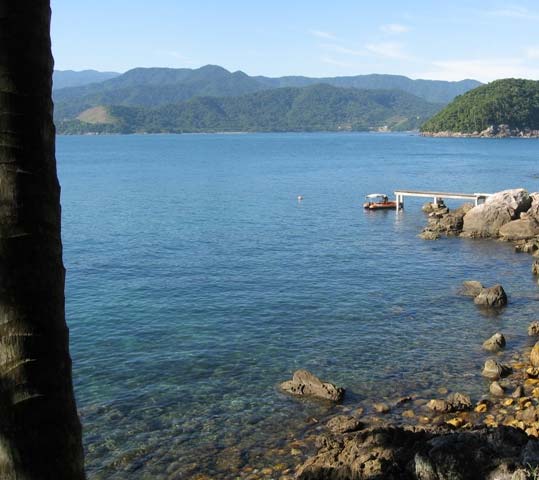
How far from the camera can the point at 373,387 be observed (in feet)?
62.2

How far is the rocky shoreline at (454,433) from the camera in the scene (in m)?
9.68

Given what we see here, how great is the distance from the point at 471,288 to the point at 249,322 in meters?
11.7

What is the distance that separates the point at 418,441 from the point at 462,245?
108ft

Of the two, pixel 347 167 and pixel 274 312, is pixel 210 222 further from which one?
pixel 347 167

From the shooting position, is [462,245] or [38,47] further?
[462,245]

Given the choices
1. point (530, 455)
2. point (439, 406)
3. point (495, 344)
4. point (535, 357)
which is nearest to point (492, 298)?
point (495, 344)

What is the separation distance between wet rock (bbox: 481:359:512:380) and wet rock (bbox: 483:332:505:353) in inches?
93.7

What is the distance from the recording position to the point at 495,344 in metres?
22.0

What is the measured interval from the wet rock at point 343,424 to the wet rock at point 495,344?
8.04m

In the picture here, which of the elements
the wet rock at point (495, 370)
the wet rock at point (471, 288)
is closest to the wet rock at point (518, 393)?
the wet rock at point (495, 370)

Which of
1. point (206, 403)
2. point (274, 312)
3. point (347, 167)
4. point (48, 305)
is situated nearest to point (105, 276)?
point (274, 312)

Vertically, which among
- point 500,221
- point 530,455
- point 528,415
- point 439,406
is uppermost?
point 500,221

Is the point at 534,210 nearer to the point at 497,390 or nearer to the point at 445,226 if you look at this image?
the point at 445,226

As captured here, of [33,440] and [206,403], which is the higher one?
[33,440]
